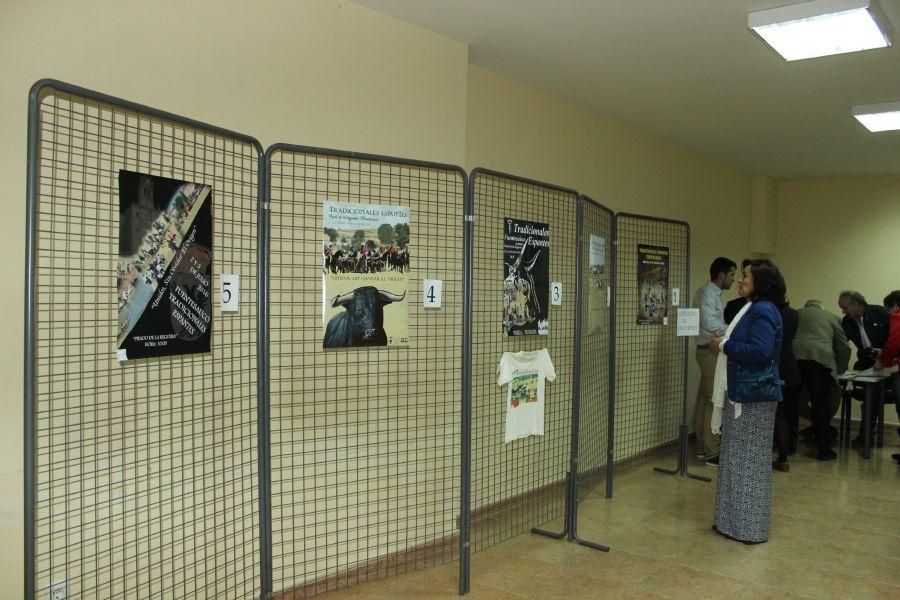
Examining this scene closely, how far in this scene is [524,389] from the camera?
11.1 ft

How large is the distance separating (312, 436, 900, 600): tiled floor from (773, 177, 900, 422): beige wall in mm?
3620

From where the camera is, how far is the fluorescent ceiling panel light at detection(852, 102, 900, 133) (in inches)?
185

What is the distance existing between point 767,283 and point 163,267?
306 cm

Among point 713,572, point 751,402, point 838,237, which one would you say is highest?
point 838,237

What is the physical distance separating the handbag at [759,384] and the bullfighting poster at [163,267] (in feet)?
9.07

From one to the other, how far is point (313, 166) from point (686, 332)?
3.11 m

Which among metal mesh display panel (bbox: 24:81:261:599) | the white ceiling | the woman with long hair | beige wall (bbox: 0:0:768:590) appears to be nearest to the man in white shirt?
the white ceiling

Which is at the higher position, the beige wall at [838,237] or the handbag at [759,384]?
the beige wall at [838,237]

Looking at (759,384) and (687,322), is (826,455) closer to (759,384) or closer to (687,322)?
(687,322)

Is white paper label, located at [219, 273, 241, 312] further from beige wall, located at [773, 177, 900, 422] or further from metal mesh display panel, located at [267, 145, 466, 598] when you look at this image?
beige wall, located at [773, 177, 900, 422]

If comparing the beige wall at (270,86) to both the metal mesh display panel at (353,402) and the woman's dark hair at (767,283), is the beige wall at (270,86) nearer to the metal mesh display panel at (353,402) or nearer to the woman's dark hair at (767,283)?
the metal mesh display panel at (353,402)

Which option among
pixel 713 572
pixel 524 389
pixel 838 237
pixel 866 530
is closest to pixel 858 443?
pixel 838 237

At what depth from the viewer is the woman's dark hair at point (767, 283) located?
3.78 m

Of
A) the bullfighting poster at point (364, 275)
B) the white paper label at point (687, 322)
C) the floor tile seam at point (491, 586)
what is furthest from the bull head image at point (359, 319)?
the white paper label at point (687, 322)
